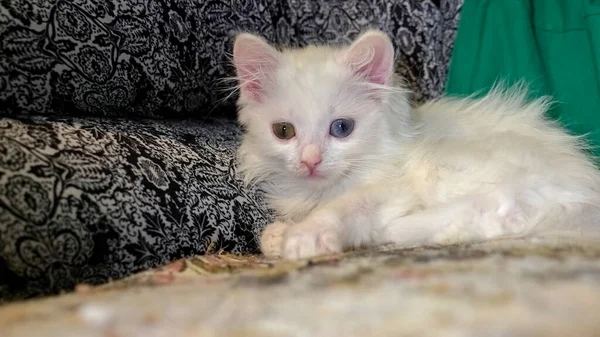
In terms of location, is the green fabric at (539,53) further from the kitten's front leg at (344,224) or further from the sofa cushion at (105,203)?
the sofa cushion at (105,203)

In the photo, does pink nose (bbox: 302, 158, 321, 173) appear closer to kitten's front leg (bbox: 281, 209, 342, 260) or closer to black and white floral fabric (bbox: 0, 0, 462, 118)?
kitten's front leg (bbox: 281, 209, 342, 260)

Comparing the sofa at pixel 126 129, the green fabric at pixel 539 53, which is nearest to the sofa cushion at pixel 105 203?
the sofa at pixel 126 129

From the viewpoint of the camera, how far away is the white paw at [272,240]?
1.22m

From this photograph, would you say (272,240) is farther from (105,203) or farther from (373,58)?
(373,58)

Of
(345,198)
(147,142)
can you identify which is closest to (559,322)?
(345,198)

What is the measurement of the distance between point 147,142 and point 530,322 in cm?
94

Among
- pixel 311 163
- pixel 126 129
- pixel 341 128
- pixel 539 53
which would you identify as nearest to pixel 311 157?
pixel 311 163

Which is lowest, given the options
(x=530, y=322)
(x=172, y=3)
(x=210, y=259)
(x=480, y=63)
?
(x=210, y=259)

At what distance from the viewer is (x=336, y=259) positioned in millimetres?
905

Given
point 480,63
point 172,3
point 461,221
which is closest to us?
point 461,221

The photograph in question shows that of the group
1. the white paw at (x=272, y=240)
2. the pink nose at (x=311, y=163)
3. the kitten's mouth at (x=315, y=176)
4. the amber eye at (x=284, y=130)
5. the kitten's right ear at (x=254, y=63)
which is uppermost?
the kitten's right ear at (x=254, y=63)

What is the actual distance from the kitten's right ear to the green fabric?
0.70m

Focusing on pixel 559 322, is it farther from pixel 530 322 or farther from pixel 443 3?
pixel 443 3

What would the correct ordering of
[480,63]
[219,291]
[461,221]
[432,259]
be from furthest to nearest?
[480,63], [461,221], [432,259], [219,291]
